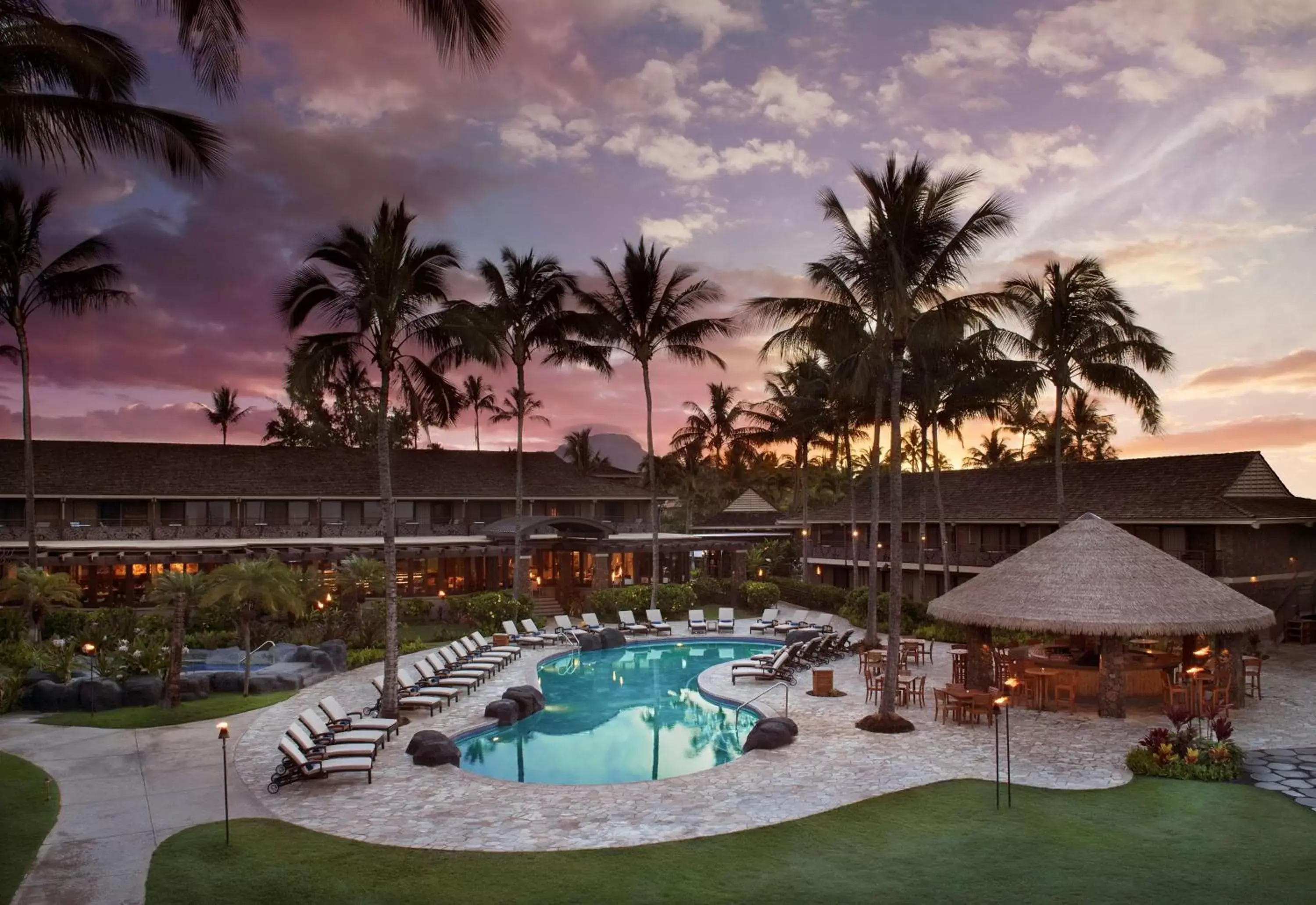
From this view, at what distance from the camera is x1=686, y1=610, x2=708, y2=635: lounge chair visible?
32.2 metres

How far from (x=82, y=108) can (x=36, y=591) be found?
19.4 meters

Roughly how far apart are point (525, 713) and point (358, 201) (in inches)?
499

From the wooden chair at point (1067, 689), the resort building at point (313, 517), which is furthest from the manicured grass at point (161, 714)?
the wooden chair at point (1067, 689)

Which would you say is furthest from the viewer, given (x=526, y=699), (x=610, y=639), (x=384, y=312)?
(x=610, y=639)

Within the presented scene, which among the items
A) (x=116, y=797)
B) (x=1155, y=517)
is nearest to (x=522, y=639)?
(x=116, y=797)

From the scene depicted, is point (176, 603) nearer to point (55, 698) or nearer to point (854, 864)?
point (55, 698)

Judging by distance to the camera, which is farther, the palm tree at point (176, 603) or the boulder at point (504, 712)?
the boulder at point (504, 712)

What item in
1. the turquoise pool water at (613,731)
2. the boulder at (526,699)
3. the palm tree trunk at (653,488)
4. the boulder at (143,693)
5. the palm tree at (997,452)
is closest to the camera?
the turquoise pool water at (613,731)

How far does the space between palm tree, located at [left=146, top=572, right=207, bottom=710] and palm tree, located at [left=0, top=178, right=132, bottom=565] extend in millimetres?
10096

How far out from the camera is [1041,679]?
1877cm

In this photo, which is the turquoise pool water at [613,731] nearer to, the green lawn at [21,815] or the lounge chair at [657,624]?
the lounge chair at [657,624]

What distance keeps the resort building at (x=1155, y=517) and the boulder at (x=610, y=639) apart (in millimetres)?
10078

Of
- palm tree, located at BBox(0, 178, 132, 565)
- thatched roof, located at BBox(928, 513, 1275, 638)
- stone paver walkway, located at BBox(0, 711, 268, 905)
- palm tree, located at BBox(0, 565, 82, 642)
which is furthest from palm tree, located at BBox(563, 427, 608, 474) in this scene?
stone paver walkway, located at BBox(0, 711, 268, 905)

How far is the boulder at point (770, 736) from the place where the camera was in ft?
51.5
